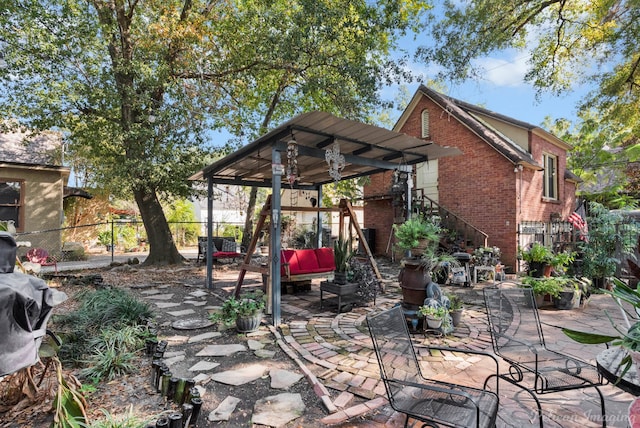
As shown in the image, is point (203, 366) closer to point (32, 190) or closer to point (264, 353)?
point (264, 353)

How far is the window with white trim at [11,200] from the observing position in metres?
11.4

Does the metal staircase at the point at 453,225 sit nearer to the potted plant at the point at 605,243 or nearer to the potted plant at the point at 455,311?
the potted plant at the point at 605,243

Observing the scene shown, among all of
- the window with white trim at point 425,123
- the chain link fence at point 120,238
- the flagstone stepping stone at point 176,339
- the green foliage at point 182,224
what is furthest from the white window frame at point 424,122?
the green foliage at point 182,224

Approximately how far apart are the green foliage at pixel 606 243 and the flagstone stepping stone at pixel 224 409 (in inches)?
307

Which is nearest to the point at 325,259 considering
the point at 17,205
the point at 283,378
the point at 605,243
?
the point at 283,378

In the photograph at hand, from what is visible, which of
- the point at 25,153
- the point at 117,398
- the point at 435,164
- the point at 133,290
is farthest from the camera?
the point at 435,164

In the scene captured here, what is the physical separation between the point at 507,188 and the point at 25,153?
17.0m

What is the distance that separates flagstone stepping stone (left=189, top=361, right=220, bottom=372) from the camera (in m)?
3.54

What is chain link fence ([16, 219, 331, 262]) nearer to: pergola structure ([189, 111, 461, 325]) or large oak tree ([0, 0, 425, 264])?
large oak tree ([0, 0, 425, 264])

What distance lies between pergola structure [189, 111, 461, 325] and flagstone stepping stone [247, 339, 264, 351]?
692 mm

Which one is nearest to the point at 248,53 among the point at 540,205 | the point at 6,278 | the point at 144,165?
the point at 144,165

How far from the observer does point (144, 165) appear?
930 centimetres

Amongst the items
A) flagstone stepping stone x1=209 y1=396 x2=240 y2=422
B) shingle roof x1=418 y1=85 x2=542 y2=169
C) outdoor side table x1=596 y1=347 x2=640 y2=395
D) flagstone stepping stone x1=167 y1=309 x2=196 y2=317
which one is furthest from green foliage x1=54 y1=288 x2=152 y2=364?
shingle roof x1=418 y1=85 x2=542 y2=169

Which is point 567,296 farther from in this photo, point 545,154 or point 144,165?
point 144,165
